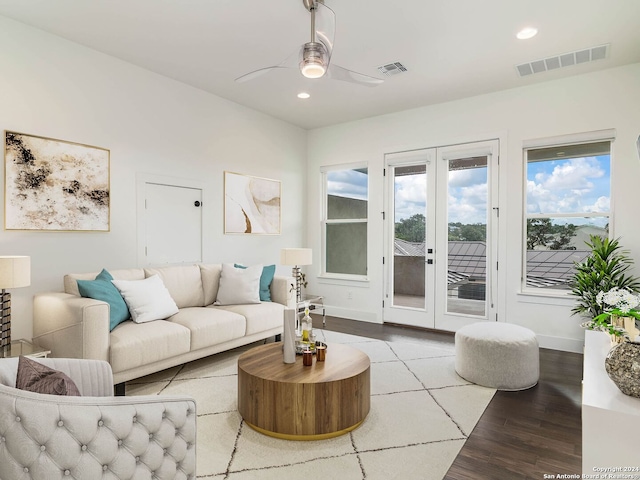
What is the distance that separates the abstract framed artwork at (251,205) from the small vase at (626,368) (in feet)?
13.8

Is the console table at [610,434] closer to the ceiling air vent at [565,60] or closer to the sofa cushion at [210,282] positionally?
the ceiling air vent at [565,60]

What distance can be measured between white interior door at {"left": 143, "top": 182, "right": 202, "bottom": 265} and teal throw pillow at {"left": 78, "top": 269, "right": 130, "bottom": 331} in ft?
3.02

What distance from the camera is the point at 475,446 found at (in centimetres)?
225

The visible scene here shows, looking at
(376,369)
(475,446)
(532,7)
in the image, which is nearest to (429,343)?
(376,369)

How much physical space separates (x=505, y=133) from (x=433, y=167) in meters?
0.94

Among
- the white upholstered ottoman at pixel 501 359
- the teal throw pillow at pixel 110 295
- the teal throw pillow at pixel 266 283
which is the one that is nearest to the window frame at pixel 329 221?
the teal throw pillow at pixel 266 283

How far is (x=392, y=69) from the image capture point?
13.0 feet

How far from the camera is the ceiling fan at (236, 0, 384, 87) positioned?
255cm

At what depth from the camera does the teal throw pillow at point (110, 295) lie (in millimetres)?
2990

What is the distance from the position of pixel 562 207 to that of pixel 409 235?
1.85 meters

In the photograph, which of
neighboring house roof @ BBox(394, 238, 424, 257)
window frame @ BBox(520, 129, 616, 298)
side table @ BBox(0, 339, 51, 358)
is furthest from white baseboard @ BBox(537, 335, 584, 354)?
side table @ BBox(0, 339, 51, 358)

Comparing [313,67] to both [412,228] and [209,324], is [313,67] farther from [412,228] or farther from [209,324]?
[412,228]

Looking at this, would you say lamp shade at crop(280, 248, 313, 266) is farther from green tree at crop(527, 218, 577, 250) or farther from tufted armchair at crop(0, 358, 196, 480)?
tufted armchair at crop(0, 358, 196, 480)

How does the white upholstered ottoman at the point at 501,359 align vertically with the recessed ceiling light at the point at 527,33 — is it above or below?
below
